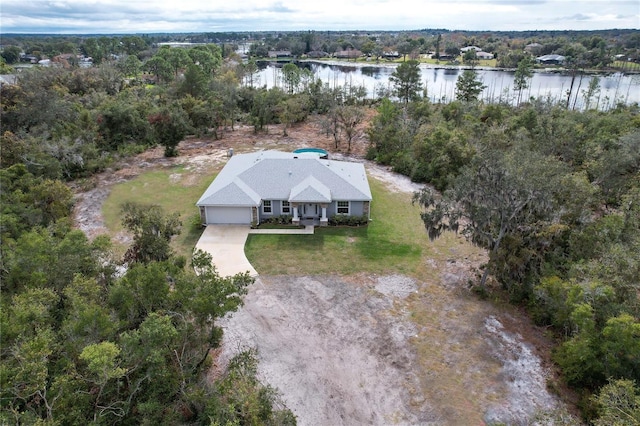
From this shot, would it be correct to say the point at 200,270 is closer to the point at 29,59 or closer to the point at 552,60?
the point at 29,59

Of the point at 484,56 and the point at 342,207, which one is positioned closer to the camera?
the point at 342,207

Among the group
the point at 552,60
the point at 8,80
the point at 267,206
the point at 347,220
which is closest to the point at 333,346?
the point at 347,220

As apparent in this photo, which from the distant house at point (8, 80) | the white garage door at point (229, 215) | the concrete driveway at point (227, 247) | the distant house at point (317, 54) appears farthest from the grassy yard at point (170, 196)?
the distant house at point (317, 54)

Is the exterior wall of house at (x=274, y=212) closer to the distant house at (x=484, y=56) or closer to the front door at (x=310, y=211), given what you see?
the front door at (x=310, y=211)

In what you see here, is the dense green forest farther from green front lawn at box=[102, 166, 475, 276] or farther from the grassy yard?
the grassy yard

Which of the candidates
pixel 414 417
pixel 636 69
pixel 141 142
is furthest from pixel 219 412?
pixel 636 69

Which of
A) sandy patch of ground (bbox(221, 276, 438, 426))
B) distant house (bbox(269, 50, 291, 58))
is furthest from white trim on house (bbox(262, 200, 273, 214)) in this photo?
distant house (bbox(269, 50, 291, 58))
